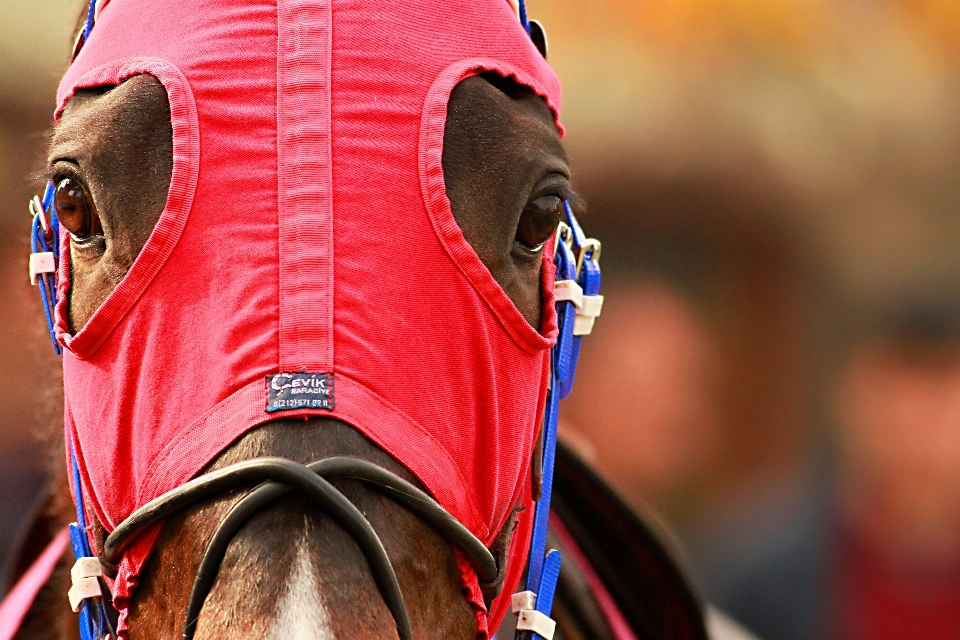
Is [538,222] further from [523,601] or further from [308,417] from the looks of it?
[523,601]

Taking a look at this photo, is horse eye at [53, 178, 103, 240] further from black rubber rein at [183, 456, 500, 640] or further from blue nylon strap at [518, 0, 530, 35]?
blue nylon strap at [518, 0, 530, 35]

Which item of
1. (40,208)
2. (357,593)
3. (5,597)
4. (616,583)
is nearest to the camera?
(357,593)

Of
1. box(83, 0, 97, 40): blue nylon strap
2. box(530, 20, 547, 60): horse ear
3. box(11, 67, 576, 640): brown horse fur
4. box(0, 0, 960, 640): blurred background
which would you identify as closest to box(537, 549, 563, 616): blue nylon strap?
box(11, 67, 576, 640): brown horse fur

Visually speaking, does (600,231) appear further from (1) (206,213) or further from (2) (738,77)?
(1) (206,213)

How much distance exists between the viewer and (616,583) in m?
1.82

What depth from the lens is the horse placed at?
80 cm

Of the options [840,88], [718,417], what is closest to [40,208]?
[718,417]

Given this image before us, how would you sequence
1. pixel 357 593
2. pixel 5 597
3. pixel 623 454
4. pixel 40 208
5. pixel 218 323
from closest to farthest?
pixel 357 593
pixel 218 323
pixel 40 208
pixel 5 597
pixel 623 454

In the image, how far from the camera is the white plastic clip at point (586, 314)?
4.35 ft

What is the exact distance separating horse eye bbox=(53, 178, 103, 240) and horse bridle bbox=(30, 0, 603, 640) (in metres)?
0.19

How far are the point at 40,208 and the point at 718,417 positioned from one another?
7.60 ft

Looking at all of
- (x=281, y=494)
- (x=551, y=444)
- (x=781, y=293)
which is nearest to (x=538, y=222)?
(x=551, y=444)

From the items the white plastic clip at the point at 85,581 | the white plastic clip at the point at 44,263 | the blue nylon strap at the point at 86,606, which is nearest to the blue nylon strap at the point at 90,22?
the white plastic clip at the point at 44,263

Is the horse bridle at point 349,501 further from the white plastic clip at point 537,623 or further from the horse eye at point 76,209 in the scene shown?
the horse eye at point 76,209
